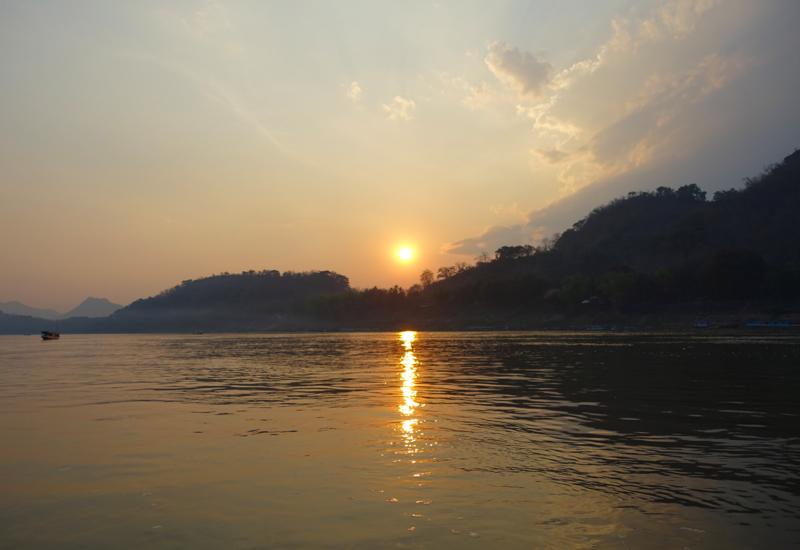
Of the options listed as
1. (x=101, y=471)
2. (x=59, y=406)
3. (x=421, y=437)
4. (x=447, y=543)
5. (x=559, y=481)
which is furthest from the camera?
(x=59, y=406)

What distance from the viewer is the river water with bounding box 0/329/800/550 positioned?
857 cm

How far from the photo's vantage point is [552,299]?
7589 inches

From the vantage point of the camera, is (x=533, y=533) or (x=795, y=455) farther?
(x=795, y=455)


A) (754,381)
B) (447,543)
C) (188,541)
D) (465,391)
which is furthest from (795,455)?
(754,381)

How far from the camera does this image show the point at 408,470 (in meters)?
12.0

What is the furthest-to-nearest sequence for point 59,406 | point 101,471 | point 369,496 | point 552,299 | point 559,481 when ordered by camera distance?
point 552,299, point 59,406, point 101,471, point 559,481, point 369,496

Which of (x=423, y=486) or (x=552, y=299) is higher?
(x=552, y=299)

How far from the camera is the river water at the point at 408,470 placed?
8.57m

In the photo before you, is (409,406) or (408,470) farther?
(409,406)

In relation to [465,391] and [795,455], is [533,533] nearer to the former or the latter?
[795,455]

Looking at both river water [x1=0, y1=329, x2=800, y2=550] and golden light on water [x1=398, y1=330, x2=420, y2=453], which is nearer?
river water [x1=0, y1=329, x2=800, y2=550]

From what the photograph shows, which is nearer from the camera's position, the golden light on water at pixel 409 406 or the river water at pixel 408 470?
the river water at pixel 408 470

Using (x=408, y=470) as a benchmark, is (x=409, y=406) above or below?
above

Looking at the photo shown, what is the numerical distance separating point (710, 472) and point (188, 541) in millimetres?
10511
